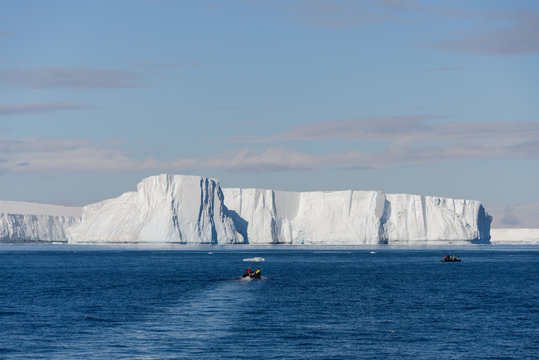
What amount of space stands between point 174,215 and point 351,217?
40643 millimetres

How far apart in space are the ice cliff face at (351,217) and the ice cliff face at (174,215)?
1265cm

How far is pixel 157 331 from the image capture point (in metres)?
34.1

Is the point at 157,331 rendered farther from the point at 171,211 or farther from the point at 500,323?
the point at 171,211

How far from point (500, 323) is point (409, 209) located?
13638 cm

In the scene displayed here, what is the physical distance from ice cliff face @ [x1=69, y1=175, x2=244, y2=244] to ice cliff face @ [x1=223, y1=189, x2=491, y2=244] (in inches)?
498

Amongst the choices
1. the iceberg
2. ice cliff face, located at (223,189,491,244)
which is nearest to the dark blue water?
the iceberg

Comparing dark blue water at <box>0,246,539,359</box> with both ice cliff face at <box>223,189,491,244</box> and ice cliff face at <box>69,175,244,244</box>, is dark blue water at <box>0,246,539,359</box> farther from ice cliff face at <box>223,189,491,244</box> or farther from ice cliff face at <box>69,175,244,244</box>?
ice cliff face at <box>223,189,491,244</box>

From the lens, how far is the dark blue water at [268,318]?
29.8m

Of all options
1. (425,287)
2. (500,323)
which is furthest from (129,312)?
(425,287)

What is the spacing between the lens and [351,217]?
174 metres

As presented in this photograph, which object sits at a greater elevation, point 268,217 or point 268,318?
point 268,217

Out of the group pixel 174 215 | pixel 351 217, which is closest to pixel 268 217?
pixel 351 217

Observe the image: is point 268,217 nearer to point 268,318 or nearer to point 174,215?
point 174,215

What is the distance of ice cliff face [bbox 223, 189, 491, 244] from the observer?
17250 centimetres
